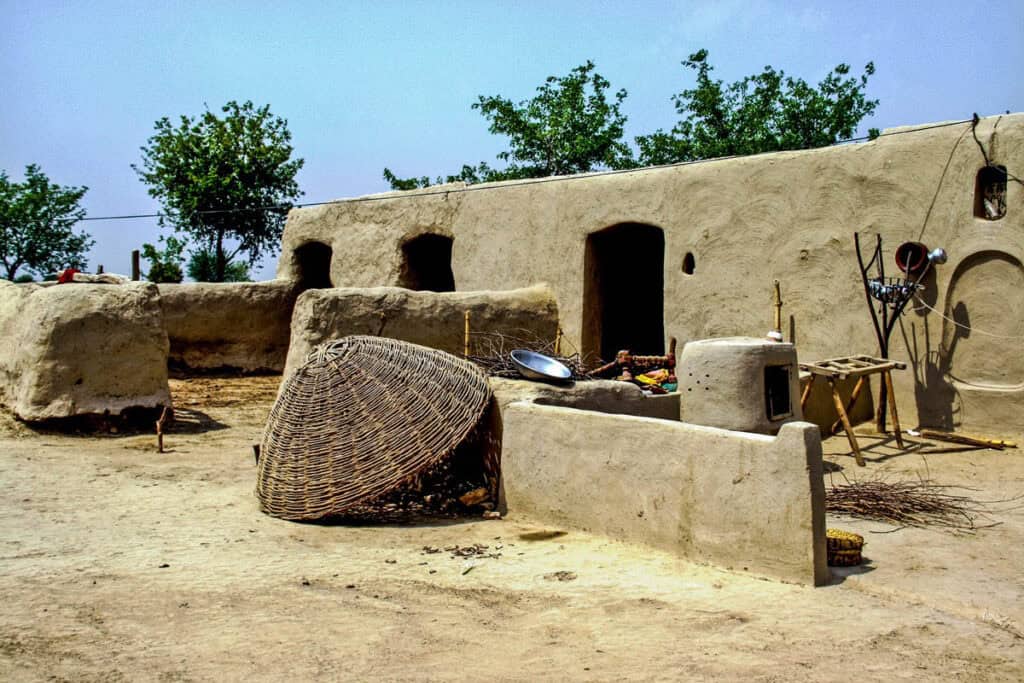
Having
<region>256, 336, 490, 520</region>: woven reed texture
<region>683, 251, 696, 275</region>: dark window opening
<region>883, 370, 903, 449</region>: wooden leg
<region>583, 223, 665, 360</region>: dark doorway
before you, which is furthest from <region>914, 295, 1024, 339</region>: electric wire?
<region>256, 336, 490, 520</region>: woven reed texture

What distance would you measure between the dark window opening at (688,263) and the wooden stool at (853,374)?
216cm

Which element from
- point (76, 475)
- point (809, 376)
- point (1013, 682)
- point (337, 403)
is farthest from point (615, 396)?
point (76, 475)

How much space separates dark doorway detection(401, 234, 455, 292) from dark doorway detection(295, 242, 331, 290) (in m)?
1.62

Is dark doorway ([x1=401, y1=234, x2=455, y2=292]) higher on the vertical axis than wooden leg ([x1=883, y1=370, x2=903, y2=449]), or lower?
higher

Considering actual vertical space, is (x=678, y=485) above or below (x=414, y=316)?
below

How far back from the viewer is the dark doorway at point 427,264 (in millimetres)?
13617

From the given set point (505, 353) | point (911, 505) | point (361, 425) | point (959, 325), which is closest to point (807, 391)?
point (959, 325)

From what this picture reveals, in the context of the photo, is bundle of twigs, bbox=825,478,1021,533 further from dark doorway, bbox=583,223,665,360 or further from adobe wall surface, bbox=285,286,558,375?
dark doorway, bbox=583,223,665,360

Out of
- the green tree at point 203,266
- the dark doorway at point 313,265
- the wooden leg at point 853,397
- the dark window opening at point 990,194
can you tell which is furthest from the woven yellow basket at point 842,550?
the green tree at point 203,266

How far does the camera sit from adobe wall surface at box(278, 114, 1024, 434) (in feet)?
28.2

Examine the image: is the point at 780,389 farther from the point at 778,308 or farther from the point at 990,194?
the point at 990,194

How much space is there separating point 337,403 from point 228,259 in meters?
16.4

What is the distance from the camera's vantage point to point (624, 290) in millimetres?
13836

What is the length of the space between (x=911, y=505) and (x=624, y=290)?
7.83 meters
